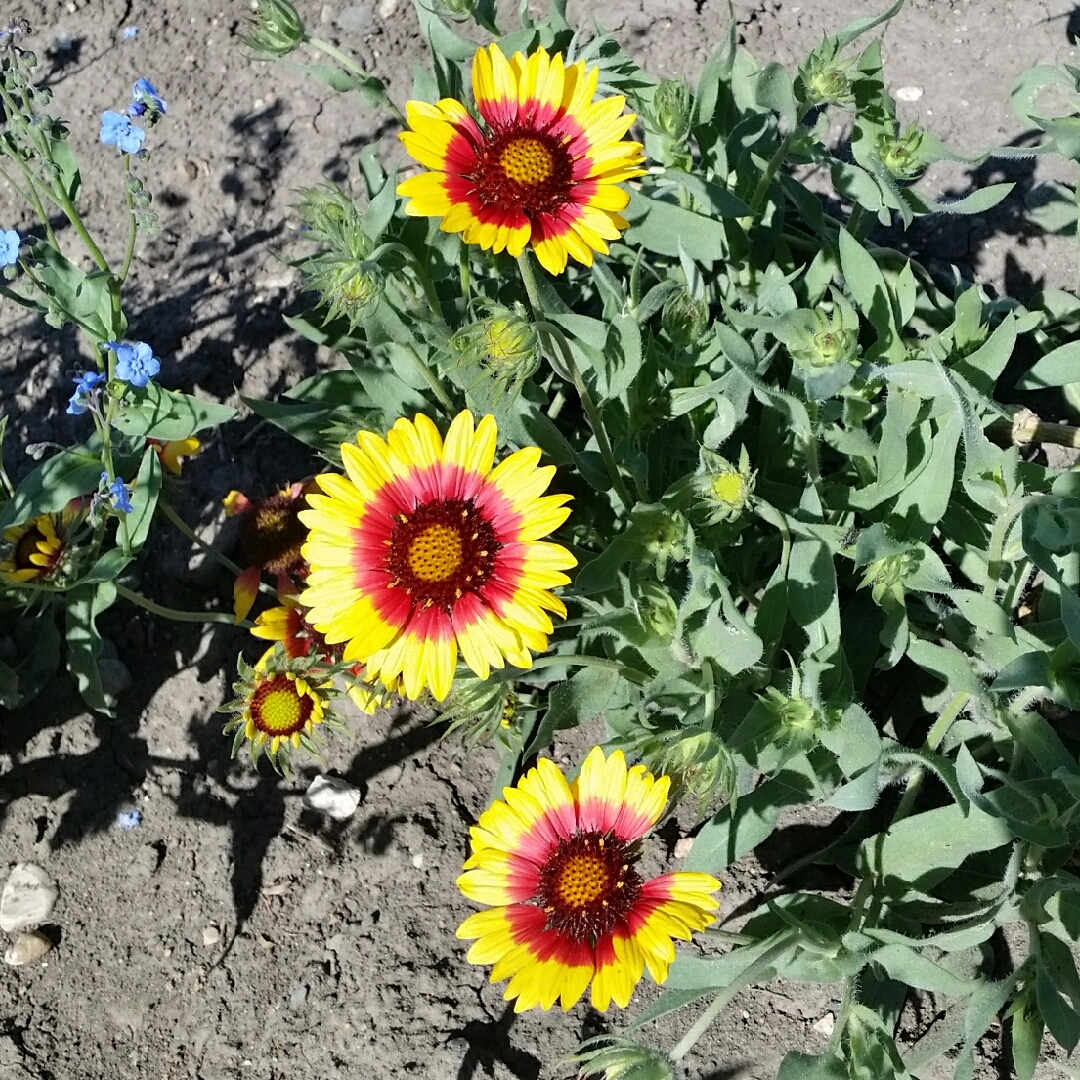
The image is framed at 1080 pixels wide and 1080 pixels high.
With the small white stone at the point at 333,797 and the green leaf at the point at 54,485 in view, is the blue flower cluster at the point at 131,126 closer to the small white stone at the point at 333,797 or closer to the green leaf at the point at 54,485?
the green leaf at the point at 54,485

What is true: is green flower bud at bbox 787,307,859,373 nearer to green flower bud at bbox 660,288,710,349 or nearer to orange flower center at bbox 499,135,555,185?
green flower bud at bbox 660,288,710,349

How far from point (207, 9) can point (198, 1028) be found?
9.81 ft

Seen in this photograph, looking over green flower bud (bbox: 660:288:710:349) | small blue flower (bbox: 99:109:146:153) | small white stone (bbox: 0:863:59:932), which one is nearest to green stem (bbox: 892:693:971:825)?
green flower bud (bbox: 660:288:710:349)

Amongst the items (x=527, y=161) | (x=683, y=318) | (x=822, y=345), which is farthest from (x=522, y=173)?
(x=822, y=345)

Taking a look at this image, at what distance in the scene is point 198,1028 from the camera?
8.25ft

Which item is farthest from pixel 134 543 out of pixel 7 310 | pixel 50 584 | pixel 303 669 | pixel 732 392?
pixel 732 392

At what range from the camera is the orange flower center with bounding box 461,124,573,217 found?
1787 mm

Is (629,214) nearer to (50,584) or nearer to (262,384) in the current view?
(262,384)

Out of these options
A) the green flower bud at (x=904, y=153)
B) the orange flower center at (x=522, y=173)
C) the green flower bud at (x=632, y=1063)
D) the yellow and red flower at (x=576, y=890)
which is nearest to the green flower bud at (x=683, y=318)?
the orange flower center at (x=522, y=173)

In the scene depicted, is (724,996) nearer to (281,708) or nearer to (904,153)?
(281,708)

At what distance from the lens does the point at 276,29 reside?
6.73ft

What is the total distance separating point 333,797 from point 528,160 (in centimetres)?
160

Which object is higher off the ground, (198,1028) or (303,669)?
(303,669)

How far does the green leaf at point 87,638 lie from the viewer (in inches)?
97.4
